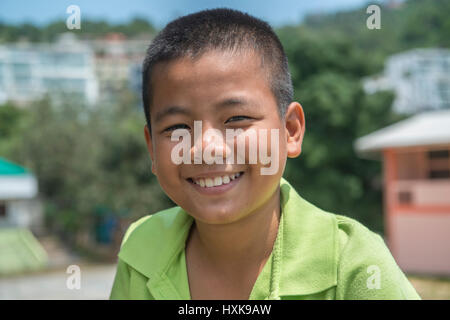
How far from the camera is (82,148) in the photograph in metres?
13.7

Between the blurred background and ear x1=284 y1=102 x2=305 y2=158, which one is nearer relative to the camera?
ear x1=284 y1=102 x2=305 y2=158

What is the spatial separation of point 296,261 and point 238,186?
211 mm

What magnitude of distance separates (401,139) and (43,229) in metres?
12.0

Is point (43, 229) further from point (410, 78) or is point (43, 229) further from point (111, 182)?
point (410, 78)

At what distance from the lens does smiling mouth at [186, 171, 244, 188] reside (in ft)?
3.60

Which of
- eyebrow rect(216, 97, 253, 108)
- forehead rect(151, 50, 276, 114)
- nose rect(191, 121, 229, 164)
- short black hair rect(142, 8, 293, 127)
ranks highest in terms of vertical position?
short black hair rect(142, 8, 293, 127)

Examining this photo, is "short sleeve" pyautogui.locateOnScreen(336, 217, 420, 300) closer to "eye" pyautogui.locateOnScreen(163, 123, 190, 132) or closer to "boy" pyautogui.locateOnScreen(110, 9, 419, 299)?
"boy" pyautogui.locateOnScreen(110, 9, 419, 299)

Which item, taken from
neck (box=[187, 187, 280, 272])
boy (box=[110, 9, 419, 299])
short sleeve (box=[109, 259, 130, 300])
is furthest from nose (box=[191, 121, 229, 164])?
short sleeve (box=[109, 259, 130, 300])

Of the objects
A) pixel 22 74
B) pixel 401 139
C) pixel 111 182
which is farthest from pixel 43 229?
pixel 22 74

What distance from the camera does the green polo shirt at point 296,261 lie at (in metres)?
1.05

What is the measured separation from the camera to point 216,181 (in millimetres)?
1102

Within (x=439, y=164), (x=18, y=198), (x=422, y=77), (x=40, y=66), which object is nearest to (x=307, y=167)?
(x=439, y=164)

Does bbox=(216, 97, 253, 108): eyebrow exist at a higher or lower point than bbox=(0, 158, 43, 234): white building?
higher
